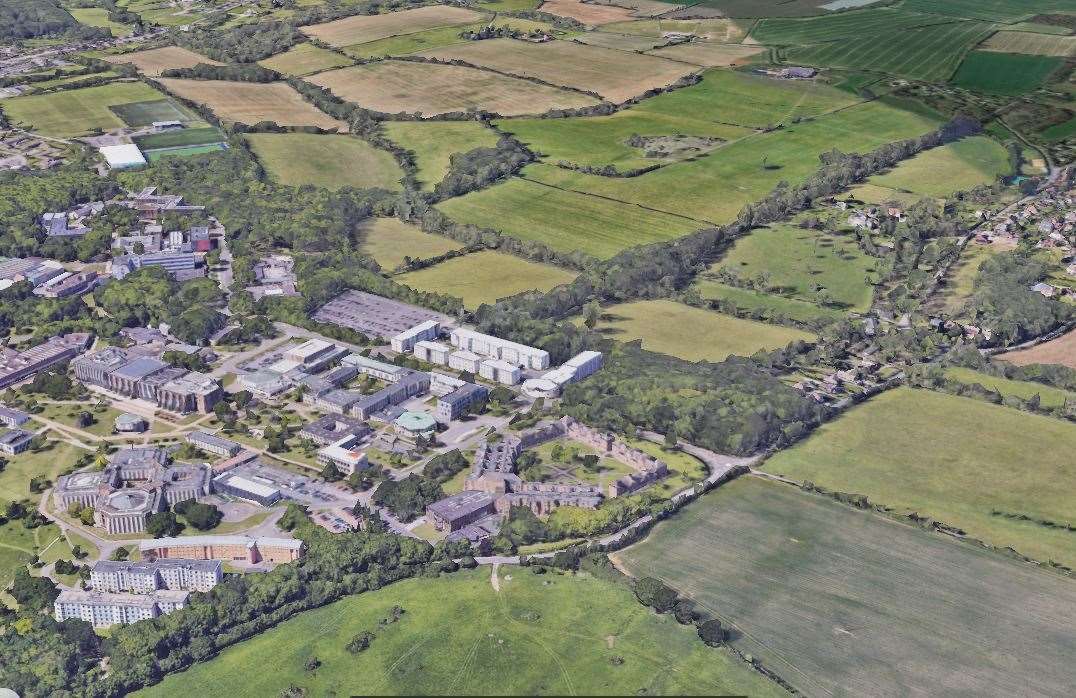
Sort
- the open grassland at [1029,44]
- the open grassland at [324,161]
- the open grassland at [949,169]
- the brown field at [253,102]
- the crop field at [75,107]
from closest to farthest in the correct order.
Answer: the open grassland at [949,169] → the open grassland at [324,161] → the crop field at [75,107] → the brown field at [253,102] → the open grassland at [1029,44]

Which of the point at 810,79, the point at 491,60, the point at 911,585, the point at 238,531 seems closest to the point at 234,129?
the point at 491,60

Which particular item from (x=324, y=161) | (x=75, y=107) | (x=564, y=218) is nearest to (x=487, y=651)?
(x=564, y=218)

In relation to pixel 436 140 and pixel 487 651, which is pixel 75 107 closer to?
pixel 436 140

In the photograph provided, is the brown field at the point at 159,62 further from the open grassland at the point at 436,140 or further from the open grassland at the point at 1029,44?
the open grassland at the point at 1029,44

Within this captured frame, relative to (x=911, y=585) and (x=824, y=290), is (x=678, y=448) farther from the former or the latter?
(x=824, y=290)

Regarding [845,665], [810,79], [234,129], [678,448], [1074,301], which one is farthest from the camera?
[810,79]

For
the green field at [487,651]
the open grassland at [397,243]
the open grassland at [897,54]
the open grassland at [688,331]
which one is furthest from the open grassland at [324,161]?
the green field at [487,651]
